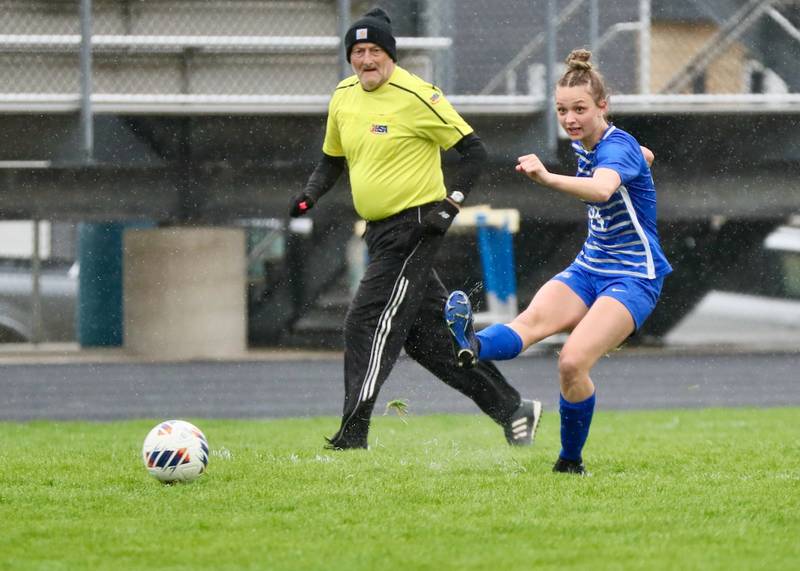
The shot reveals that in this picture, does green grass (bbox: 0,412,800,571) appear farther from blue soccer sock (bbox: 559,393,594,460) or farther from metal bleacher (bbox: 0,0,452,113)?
metal bleacher (bbox: 0,0,452,113)

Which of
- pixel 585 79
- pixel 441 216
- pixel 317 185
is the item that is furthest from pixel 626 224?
pixel 317 185

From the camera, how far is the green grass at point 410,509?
408 centimetres

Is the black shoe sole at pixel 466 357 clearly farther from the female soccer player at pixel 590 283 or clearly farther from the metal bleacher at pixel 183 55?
the metal bleacher at pixel 183 55

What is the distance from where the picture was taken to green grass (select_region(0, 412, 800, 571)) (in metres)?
4.08

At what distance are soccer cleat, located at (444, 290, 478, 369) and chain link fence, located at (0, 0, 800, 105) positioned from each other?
276 inches

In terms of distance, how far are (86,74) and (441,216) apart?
6.27 metres

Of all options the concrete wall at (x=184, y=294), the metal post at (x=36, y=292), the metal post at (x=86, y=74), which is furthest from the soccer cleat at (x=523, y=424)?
the metal post at (x=36, y=292)

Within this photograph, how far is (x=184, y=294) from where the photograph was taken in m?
14.9

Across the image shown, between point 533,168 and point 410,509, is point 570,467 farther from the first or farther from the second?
point 533,168

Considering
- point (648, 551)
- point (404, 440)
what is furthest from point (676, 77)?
point (648, 551)

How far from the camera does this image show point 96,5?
43.1 ft

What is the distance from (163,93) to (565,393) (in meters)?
8.21

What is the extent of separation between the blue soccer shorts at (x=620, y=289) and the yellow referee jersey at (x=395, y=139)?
122 centimetres

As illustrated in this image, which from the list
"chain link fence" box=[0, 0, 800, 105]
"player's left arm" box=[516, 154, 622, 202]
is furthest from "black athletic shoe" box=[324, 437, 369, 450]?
"chain link fence" box=[0, 0, 800, 105]
